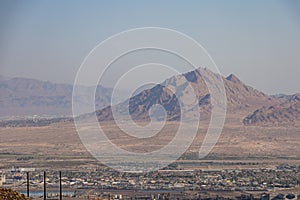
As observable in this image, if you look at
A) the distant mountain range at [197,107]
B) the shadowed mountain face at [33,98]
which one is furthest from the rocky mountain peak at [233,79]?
the shadowed mountain face at [33,98]

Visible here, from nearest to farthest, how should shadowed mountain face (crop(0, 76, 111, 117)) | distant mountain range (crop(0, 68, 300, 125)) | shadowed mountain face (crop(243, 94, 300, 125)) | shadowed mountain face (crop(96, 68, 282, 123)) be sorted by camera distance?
shadowed mountain face (crop(243, 94, 300, 125))
distant mountain range (crop(0, 68, 300, 125))
shadowed mountain face (crop(96, 68, 282, 123))
shadowed mountain face (crop(0, 76, 111, 117))

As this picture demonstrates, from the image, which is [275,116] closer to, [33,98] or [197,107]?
[197,107]

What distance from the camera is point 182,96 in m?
112

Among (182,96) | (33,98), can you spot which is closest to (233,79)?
(182,96)

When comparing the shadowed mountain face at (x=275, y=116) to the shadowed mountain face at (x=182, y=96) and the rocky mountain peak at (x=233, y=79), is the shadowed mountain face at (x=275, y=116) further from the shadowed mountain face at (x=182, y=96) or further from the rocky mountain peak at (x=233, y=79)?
the rocky mountain peak at (x=233, y=79)

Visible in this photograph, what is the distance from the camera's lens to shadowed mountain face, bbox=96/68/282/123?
10919 centimetres

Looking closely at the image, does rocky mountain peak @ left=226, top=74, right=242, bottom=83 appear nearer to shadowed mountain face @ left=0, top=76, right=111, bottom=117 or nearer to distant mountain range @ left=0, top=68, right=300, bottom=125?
distant mountain range @ left=0, top=68, right=300, bottom=125

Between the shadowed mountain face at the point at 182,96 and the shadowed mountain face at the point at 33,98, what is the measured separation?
13.0 m

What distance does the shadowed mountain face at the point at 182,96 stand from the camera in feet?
358

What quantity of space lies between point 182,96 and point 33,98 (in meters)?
62.8

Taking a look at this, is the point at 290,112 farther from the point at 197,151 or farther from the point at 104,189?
the point at 104,189

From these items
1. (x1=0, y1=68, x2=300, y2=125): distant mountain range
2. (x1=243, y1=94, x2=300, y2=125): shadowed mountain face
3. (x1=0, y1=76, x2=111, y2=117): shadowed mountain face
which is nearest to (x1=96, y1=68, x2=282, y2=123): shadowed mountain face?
(x1=0, y1=68, x2=300, y2=125): distant mountain range

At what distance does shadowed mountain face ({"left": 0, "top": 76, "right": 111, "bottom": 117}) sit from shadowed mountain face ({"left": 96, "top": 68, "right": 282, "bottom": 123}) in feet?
42.5

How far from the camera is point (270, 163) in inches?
2763
